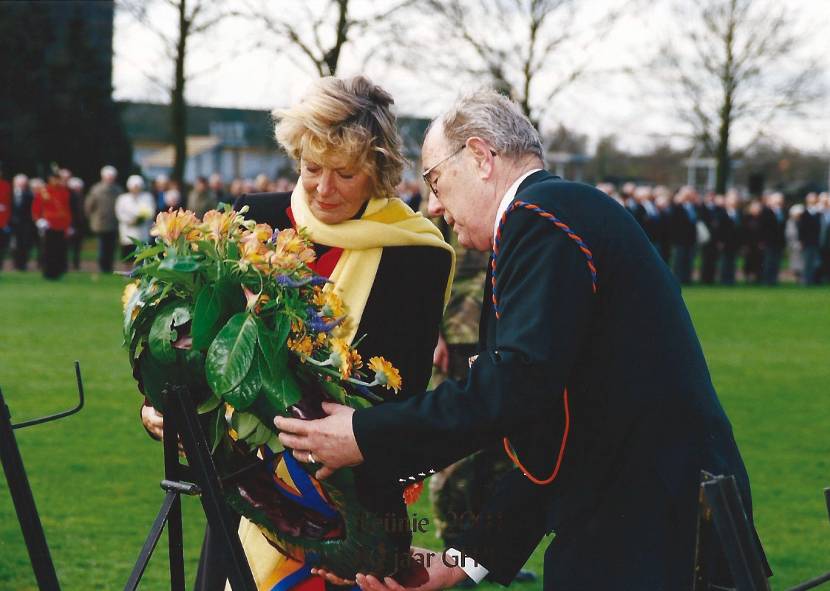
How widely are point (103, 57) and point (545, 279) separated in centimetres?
3977

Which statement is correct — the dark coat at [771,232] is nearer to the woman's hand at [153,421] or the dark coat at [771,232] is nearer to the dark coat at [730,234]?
the dark coat at [730,234]

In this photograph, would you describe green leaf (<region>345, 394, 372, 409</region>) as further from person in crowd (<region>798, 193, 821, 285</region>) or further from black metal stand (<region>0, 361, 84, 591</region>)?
person in crowd (<region>798, 193, 821, 285</region>)

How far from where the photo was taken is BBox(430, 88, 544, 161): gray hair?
2.62 meters

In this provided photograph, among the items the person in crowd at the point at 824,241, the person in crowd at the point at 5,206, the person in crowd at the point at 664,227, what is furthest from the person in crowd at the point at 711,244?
the person in crowd at the point at 5,206

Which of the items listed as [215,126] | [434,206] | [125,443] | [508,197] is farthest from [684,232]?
[215,126]

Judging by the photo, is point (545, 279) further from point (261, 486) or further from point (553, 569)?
point (261, 486)

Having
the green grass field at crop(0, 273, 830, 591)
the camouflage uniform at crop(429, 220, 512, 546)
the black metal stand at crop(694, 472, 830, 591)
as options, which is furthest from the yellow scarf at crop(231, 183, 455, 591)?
the green grass field at crop(0, 273, 830, 591)

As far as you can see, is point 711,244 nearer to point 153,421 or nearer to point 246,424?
point 153,421

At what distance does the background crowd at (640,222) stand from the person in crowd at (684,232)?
0.02 m

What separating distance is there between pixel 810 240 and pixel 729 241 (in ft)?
6.49

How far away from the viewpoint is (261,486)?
2777 mm

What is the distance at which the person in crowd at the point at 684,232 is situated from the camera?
89.5ft

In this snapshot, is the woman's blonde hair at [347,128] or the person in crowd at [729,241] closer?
the woman's blonde hair at [347,128]

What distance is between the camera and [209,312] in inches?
97.0
